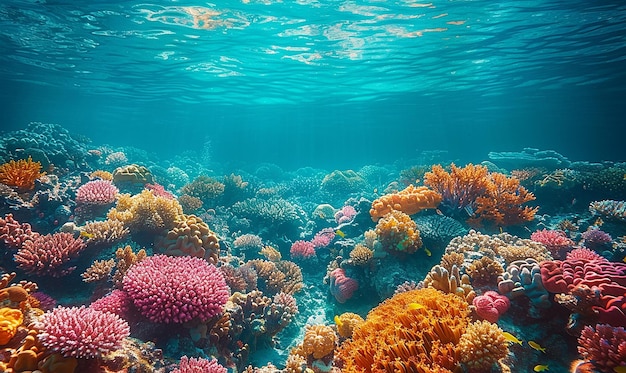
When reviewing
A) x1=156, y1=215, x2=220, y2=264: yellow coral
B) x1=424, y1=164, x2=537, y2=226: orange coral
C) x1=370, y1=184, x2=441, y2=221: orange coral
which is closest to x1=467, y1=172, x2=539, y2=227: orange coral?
x1=424, y1=164, x2=537, y2=226: orange coral

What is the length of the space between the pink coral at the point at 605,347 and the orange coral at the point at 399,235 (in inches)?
154

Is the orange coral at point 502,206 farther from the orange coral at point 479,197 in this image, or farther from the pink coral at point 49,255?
the pink coral at point 49,255

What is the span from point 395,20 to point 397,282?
537 inches

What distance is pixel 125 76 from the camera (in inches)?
1029

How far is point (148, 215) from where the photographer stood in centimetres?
664

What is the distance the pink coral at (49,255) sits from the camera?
5.09m

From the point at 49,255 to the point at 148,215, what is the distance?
180cm

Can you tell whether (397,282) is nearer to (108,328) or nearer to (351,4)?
(108,328)

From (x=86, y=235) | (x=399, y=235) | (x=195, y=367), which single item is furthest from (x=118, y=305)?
(x=399, y=235)

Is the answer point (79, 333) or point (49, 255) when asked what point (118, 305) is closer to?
point (79, 333)

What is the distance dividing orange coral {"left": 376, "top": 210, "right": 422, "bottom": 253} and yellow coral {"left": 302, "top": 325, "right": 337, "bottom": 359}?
2949mm

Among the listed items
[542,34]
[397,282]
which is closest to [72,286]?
[397,282]

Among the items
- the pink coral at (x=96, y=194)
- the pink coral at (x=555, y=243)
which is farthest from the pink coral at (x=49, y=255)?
the pink coral at (x=555, y=243)

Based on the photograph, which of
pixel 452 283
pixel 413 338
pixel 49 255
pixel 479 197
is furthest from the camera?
pixel 479 197
